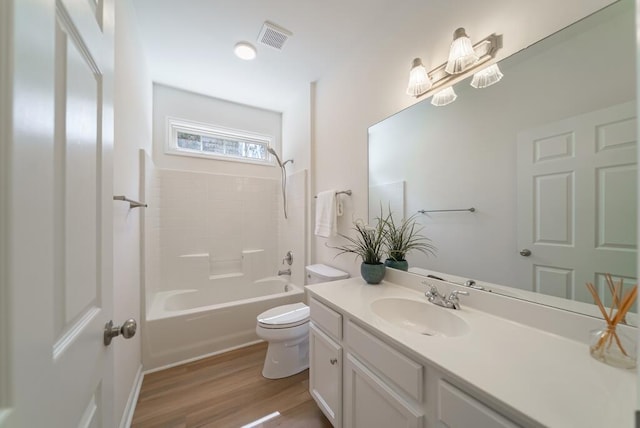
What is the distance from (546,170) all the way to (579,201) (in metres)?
0.16

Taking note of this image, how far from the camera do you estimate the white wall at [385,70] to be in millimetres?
999

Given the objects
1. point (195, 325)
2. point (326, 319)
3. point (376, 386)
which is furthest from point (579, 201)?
point (195, 325)

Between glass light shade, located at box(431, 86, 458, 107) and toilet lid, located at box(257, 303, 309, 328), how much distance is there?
1771 millimetres

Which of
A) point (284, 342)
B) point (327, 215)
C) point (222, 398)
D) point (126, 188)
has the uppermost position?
point (126, 188)

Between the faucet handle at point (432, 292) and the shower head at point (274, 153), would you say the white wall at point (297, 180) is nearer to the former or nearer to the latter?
the shower head at point (274, 153)

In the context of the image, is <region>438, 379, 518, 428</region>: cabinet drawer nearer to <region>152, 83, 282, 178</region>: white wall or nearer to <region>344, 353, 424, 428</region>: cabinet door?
<region>344, 353, 424, 428</region>: cabinet door

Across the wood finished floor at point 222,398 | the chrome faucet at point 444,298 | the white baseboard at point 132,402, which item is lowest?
the wood finished floor at point 222,398

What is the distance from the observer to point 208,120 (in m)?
2.77

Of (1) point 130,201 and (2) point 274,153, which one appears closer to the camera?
(1) point 130,201

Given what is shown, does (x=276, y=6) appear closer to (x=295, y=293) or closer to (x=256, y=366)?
(x=295, y=293)

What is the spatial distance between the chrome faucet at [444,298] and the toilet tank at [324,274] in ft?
2.70

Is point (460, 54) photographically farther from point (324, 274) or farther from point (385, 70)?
point (324, 274)

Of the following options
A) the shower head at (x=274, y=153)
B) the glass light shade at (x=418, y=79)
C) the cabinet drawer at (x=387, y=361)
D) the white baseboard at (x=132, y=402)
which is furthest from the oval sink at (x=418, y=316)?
the shower head at (x=274, y=153)

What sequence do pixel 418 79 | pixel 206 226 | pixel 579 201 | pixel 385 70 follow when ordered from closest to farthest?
pixel 579 201
pixel 418 79
pixel 385 70
pixel 206 226
